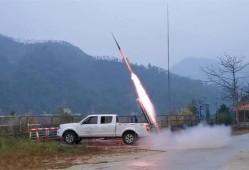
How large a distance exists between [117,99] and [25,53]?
84.2 feet

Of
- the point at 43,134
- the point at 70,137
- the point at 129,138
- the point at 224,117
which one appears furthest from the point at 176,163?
the point at 224,117

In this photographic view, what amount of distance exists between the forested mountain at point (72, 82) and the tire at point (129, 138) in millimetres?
30132

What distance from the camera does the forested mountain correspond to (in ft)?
215

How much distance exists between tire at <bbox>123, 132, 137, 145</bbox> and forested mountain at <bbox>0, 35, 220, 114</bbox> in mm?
30132

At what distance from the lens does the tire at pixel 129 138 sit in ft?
86.2

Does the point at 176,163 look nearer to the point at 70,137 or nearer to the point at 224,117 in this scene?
the point at 70,137

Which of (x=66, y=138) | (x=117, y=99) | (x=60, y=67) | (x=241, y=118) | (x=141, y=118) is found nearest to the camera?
(x=66, y=138)

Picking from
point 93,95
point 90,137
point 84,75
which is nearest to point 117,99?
point 93,95

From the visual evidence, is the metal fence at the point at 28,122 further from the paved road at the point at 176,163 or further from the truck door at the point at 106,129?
the paved road at the point at 176,163

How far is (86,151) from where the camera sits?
70.9ft

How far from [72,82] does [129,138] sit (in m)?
52.6

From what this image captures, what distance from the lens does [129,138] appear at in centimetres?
2633

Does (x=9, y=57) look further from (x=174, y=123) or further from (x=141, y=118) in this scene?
(x=141, y=118)

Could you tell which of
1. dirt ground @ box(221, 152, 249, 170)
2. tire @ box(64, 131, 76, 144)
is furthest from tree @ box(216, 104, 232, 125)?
dirt ground @ box(221, 152, 249, 170)
